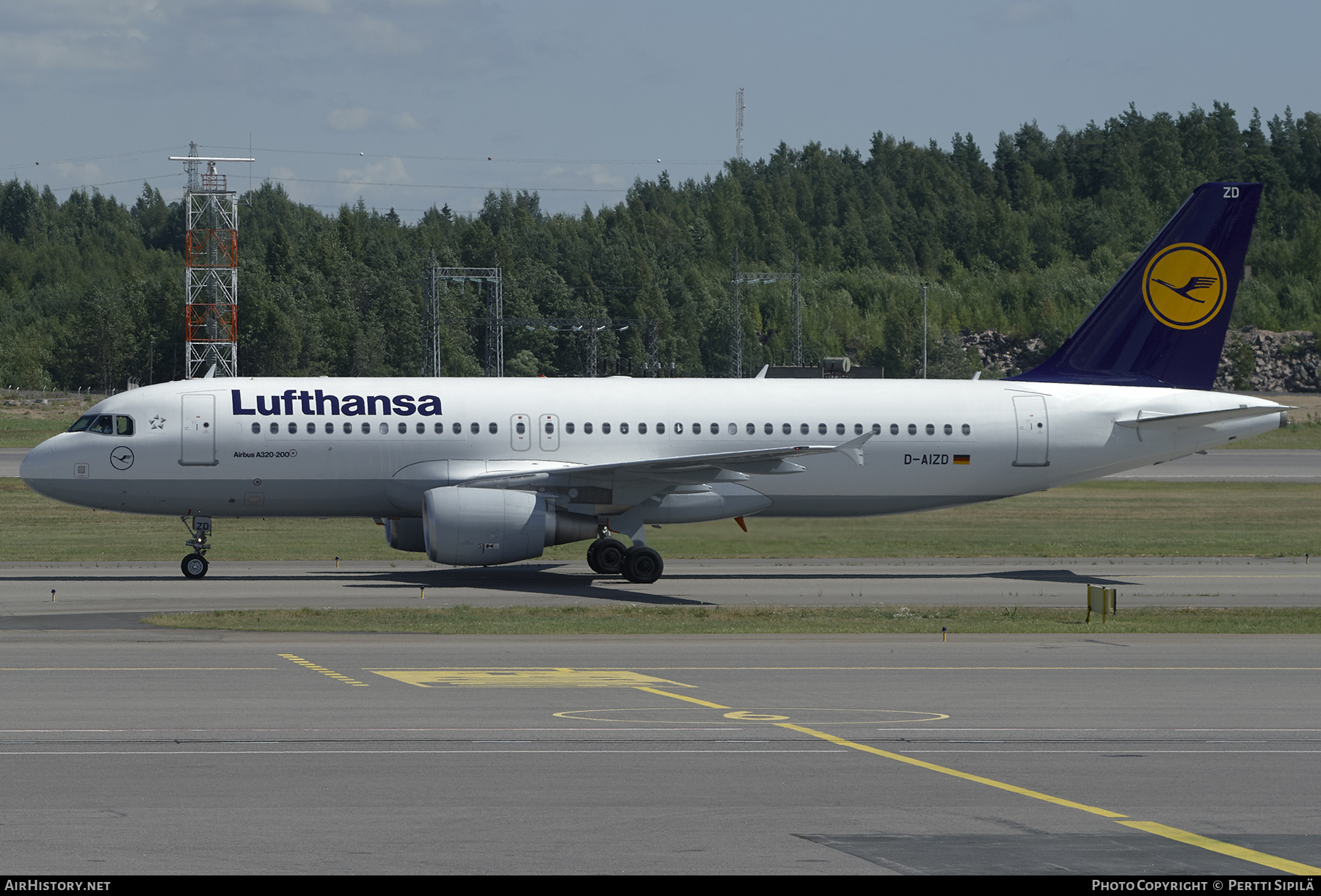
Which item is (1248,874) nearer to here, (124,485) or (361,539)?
(124,485)

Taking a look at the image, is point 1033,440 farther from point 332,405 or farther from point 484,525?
point 332,405

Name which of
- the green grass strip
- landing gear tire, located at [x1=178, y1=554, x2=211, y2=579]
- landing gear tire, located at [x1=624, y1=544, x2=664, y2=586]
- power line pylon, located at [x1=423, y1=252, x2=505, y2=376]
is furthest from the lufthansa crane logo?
power line pylon, located at [x1=423, y1=252, x2=505, y2=376]

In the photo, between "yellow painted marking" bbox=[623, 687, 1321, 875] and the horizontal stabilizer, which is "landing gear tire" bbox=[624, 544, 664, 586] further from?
"yellow painted marking" bbox=[623, 687, 1321, 875]

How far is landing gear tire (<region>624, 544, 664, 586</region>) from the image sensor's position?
32.6 meters

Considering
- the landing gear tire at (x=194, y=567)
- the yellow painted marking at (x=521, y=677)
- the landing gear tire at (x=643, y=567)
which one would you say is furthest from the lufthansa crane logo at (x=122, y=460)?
the yellow painted marking at (x=521, y=677)

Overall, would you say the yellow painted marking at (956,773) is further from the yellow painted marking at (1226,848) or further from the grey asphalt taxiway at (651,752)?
the yellow painted marking at (1226,848)

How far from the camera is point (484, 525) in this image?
3103 cm

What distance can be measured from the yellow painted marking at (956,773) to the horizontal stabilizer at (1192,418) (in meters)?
21.7

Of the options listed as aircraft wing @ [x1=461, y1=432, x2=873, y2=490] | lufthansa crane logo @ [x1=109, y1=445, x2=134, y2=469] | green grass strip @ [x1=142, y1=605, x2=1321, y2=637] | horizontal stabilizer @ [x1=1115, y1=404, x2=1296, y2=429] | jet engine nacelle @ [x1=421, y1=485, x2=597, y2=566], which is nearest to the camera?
green grass strip @ [x1=142, y1=605, x2=1321, y2=637]

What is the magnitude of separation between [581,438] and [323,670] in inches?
573

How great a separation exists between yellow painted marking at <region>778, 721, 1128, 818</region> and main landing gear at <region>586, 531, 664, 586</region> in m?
16.1

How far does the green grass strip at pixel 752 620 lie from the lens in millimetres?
24953

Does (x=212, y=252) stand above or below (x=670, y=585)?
above

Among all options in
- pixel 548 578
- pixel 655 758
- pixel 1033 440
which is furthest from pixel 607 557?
pixel 655 758
